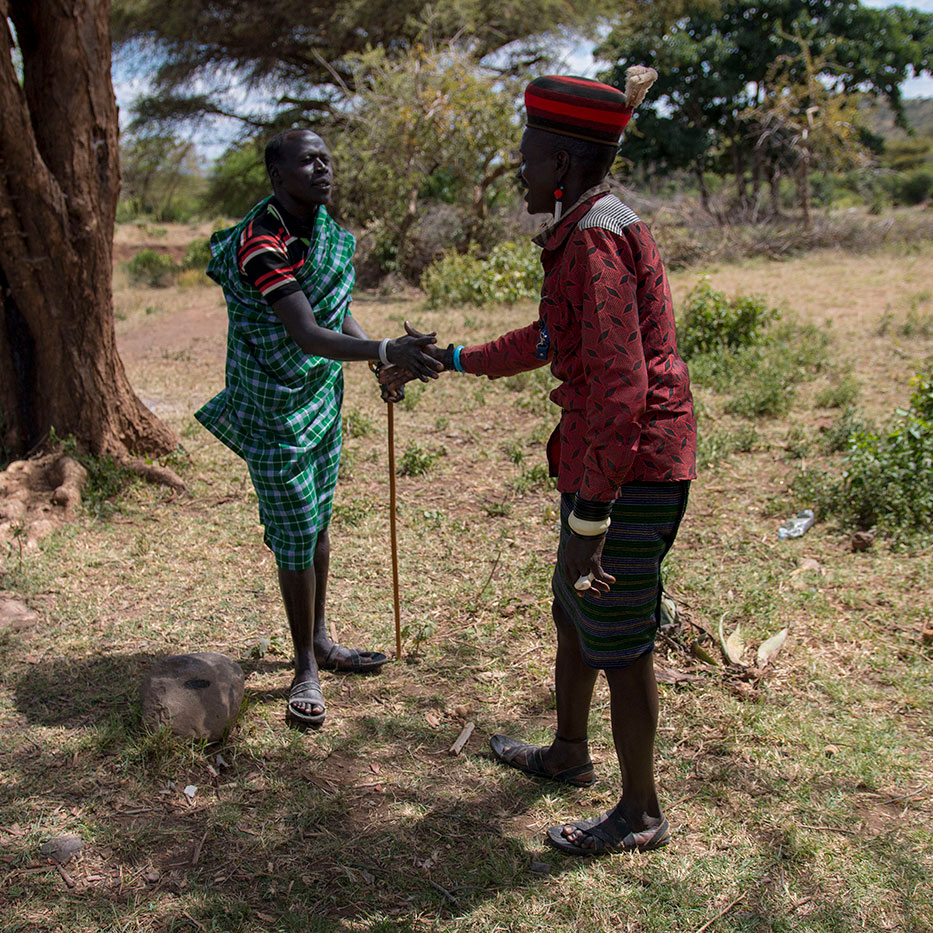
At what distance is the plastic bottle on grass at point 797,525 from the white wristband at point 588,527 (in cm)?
270

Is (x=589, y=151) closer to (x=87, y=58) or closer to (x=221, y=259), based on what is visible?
(x=221, y=259)

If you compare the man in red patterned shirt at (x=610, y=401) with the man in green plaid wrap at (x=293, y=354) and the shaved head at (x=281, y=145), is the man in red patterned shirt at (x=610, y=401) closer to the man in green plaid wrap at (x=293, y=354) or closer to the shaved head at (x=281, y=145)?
the man in green plaid wrap at (x=293, y=354)


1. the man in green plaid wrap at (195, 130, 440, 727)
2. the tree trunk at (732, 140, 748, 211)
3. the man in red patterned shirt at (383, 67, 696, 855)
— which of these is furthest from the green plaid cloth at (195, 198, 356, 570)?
the tree trunk at (732, 140, 748, 211)

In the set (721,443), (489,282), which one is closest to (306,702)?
(721,443)

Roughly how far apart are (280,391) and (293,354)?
128 mm

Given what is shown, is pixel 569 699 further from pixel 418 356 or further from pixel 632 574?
pixel 418 356

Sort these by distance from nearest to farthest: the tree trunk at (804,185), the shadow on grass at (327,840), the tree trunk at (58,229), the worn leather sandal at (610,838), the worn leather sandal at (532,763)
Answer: the shadow on grass at (327,840)
the worn leather sandal at (610,838)
the worn leather sandal at (532,763)
the tree trunk at (58,229)
the tree trunk at (804,185)

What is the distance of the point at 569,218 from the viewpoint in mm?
1988

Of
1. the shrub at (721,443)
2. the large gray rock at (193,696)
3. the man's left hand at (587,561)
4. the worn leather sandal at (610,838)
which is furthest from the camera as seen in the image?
the shrub at (721,443)

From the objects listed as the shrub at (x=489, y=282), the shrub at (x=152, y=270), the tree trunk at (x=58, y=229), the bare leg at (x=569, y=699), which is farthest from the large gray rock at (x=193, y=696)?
the shrub at (x=152, y=270)

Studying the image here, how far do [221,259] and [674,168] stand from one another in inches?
745

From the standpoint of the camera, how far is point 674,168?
19.8 meters

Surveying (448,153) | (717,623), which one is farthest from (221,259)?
(448,153)

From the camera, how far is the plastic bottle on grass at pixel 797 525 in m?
4.34
